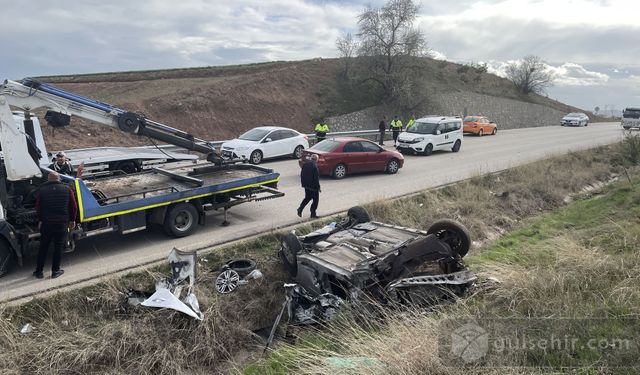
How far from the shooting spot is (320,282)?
21.1ft

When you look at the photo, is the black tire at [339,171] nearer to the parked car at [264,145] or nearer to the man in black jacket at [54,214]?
the parked car at [264,145]

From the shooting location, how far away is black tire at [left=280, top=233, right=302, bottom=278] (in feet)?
23.6

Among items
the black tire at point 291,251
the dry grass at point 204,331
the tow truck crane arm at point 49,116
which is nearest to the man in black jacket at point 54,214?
the dry grass at point 204,331

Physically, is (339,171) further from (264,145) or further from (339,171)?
(264,145)

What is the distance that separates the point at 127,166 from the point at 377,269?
959cm

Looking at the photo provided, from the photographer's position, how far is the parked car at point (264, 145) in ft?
56.6

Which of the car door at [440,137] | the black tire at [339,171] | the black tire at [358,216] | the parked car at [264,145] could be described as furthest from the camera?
the car door at [440,137]

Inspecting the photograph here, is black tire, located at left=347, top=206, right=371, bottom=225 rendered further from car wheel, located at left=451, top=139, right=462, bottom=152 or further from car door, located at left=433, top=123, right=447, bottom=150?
car wheel, located at left=451, top=139, right=462, bottom=152

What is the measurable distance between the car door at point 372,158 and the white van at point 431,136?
5.45m

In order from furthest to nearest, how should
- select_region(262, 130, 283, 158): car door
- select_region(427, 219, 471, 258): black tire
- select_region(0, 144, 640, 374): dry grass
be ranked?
select_region(262, 130, 283, 158): car door
select_region(427, 219, 471, 258): black tire
select_region(0, 144, 640, 374): dry grass

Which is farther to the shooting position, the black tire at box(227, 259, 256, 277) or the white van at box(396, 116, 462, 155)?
the white van at box(396, 116, 462, 155)

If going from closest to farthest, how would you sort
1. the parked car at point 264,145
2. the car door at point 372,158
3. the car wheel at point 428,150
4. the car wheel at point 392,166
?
the car door at point 372,158 < the car wheel at point 392,166 < the parked car at point 264,145 < the car wheel at point 428,150

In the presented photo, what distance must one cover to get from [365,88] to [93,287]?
3585 cm

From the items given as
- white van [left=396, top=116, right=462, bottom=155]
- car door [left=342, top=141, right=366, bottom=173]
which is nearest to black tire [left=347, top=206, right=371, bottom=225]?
car door [left=342, top=141, right=366, bottom=173]
